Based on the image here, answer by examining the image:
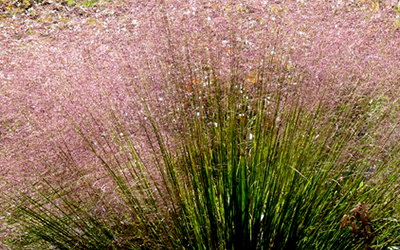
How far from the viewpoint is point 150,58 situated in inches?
80.0

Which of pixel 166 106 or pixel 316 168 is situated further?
pixel 166 106

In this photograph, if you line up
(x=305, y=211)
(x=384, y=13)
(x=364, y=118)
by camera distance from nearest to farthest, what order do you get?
(x=305, y=211) < (x=364, y=118) < (x=384, y=13)

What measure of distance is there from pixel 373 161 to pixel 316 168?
22 centimetres

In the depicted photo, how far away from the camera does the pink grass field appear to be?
75.8 inches

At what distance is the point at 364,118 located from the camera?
192cm

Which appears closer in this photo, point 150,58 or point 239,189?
point 239,189

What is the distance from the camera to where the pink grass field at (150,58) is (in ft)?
6.32

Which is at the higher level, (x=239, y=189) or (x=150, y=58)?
(x=150, y=58)

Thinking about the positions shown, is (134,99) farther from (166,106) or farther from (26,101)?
(26,101)

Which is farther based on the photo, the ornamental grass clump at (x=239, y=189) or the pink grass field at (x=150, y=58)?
the pink grass field at (x=150, y=58)

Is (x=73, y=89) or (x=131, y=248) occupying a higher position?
(x=73, y=89)

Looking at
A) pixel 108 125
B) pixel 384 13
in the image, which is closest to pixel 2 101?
pixel 108 125

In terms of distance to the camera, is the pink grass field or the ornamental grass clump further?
the pink grass field

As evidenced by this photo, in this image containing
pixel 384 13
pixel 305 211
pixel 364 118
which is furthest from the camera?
pixel 384 13
